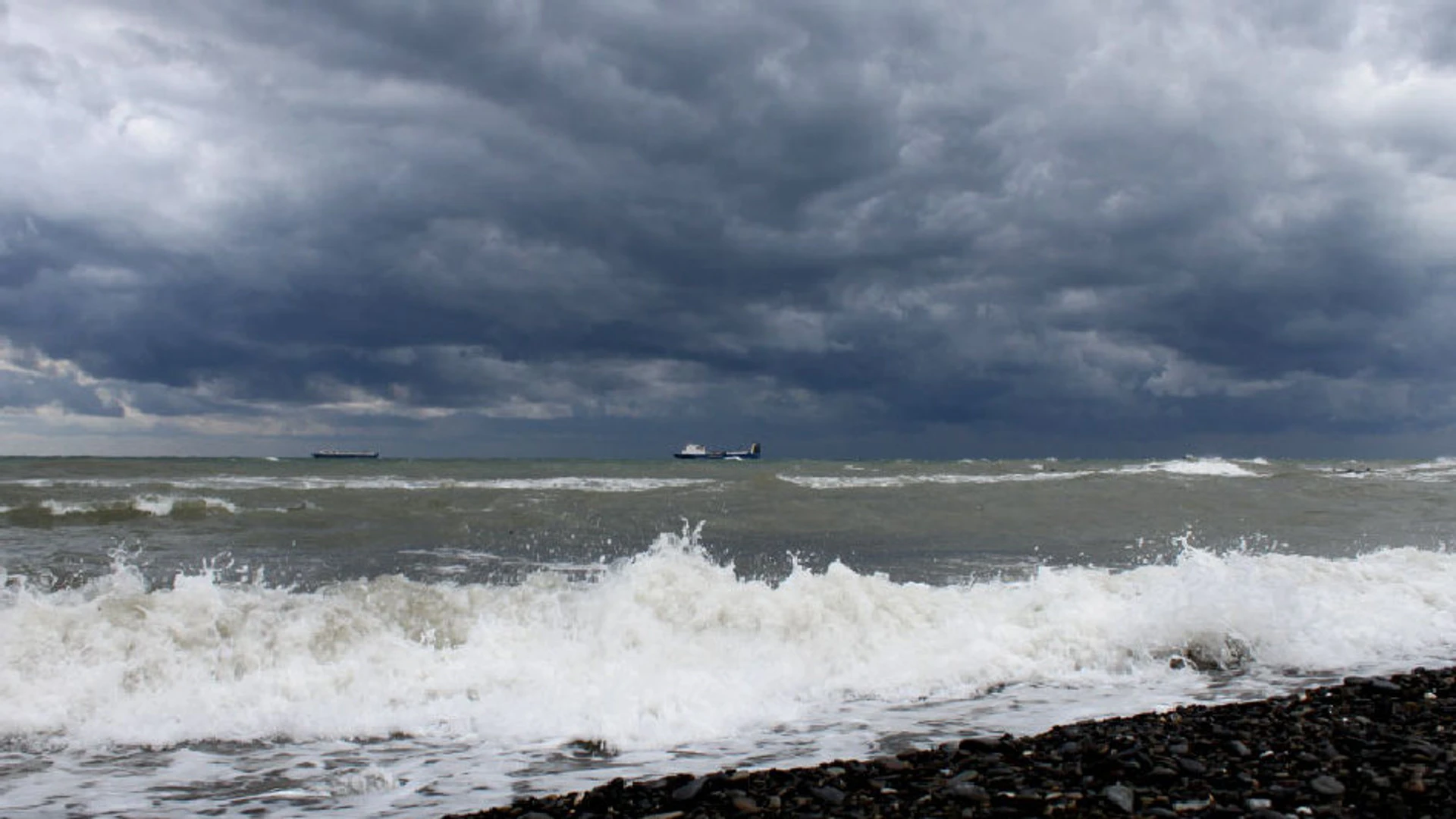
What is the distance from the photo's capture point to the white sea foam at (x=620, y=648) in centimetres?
720

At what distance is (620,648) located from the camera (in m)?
8.80

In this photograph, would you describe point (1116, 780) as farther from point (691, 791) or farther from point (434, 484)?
point (434, 484)

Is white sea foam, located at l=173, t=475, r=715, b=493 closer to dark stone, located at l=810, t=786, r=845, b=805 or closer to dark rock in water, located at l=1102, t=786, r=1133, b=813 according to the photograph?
dark stone, located at l=810, t=786, r=845, b=805

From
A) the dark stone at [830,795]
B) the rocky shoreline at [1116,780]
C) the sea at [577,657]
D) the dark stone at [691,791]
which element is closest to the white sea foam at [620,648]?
the sea at [577,657]

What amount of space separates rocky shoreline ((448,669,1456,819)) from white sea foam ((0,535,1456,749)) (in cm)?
170

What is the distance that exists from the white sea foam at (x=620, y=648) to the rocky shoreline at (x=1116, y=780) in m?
1.70

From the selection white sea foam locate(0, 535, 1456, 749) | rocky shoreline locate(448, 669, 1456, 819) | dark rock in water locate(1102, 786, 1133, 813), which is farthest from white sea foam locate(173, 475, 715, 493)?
dark rock in water locate(1102, 786, 1133, 813)

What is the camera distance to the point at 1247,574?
11.2 metres

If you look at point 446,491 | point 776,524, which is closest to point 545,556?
point 776,524

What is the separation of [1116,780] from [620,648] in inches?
194

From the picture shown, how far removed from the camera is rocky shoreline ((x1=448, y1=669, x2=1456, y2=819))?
14.8ft

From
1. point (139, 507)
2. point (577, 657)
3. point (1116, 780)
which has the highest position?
point (139, 507)

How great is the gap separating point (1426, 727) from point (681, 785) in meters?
4.88

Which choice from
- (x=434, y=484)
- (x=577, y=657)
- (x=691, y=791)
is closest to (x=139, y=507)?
(x=434, y=484)
